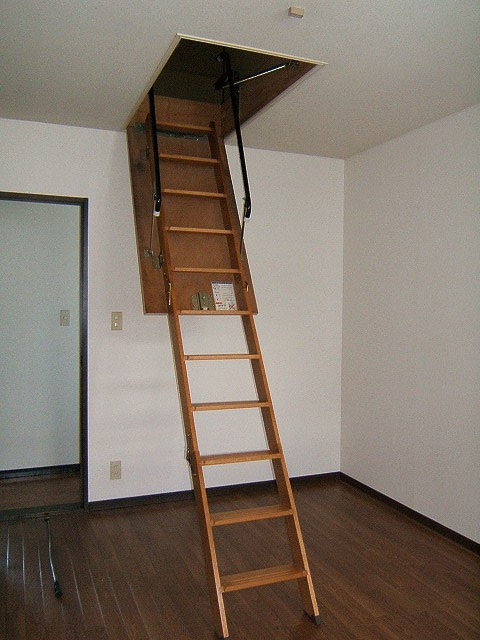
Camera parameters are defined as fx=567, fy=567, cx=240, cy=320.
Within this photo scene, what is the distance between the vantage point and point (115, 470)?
4004mm

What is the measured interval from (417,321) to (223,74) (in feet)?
6.75

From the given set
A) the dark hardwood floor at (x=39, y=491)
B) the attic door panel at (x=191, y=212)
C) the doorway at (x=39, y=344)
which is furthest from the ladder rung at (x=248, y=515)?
the doorway at (x=39, y=344)

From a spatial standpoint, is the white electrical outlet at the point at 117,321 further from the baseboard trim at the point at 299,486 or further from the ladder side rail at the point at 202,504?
the baseboard trim at the point at 299,486

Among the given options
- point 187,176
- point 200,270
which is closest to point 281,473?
point 200,270

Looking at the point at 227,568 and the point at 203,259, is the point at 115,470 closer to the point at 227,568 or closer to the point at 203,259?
the point at 227,568

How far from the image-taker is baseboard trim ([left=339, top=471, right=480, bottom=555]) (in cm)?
336

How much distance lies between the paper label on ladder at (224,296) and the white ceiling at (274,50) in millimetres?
1115

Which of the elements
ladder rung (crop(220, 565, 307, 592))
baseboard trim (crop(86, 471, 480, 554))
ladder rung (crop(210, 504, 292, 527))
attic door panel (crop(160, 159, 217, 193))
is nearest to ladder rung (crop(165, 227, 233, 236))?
attic door panel (crop(160, 159, 217, 193))

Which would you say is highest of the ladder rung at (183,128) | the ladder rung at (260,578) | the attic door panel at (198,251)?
the ladder rung at (183,128)

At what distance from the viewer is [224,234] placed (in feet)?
11.6

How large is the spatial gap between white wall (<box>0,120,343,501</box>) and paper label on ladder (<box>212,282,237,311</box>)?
0.68m

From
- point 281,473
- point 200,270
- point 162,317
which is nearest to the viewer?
point 281,473

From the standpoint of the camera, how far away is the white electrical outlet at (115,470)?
399 centimetres

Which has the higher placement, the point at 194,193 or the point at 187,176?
the point at 187,176
